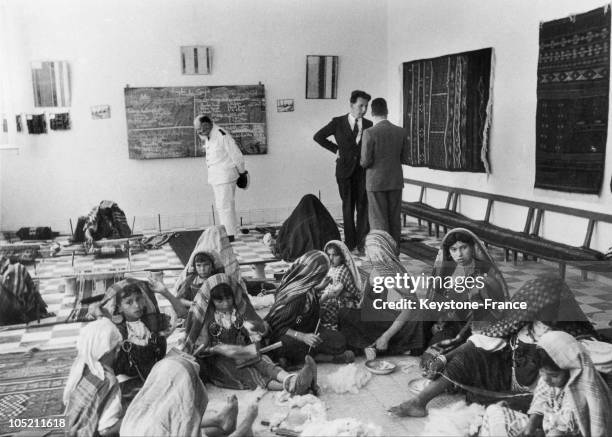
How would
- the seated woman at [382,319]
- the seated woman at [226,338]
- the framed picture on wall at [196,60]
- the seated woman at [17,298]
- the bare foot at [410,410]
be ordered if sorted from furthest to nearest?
the framed picture on wall at [196,60] < the seated woman at [17,298] < the seated woman at [382,319] < the seated woman at [226,338] < the bare foot at [410,410]

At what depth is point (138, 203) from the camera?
10438 millimetres

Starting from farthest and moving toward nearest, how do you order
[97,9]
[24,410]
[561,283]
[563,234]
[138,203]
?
[138,203]
[97,9]
[563,234]
[24,410]
[561,283]

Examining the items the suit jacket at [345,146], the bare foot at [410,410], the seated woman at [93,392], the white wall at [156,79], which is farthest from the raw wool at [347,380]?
the white wall at [156,79]

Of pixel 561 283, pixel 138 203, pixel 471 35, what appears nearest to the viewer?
pixel 561 283

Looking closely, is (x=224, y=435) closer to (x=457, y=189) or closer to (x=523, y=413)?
(x=523, y=413)

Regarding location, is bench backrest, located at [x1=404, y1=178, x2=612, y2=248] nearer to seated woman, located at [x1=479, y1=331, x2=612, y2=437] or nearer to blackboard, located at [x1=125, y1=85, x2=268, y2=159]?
blackboard, located at [x1=125, y1=85, x2=268, y2=159]

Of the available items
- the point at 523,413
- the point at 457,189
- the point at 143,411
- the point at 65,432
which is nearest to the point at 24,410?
the point at 65,432

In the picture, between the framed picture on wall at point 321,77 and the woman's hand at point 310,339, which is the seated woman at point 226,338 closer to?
the woman's hand at point 310,339

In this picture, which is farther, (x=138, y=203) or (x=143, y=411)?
(x=138, y=203)

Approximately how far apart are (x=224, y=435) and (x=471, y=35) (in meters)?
6.20

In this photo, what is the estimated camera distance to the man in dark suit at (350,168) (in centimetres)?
789

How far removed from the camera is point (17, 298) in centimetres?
588

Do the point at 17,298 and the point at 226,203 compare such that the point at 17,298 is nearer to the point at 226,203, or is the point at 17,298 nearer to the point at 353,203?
the point at 226,203

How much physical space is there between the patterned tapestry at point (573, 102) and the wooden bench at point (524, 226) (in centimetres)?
30
